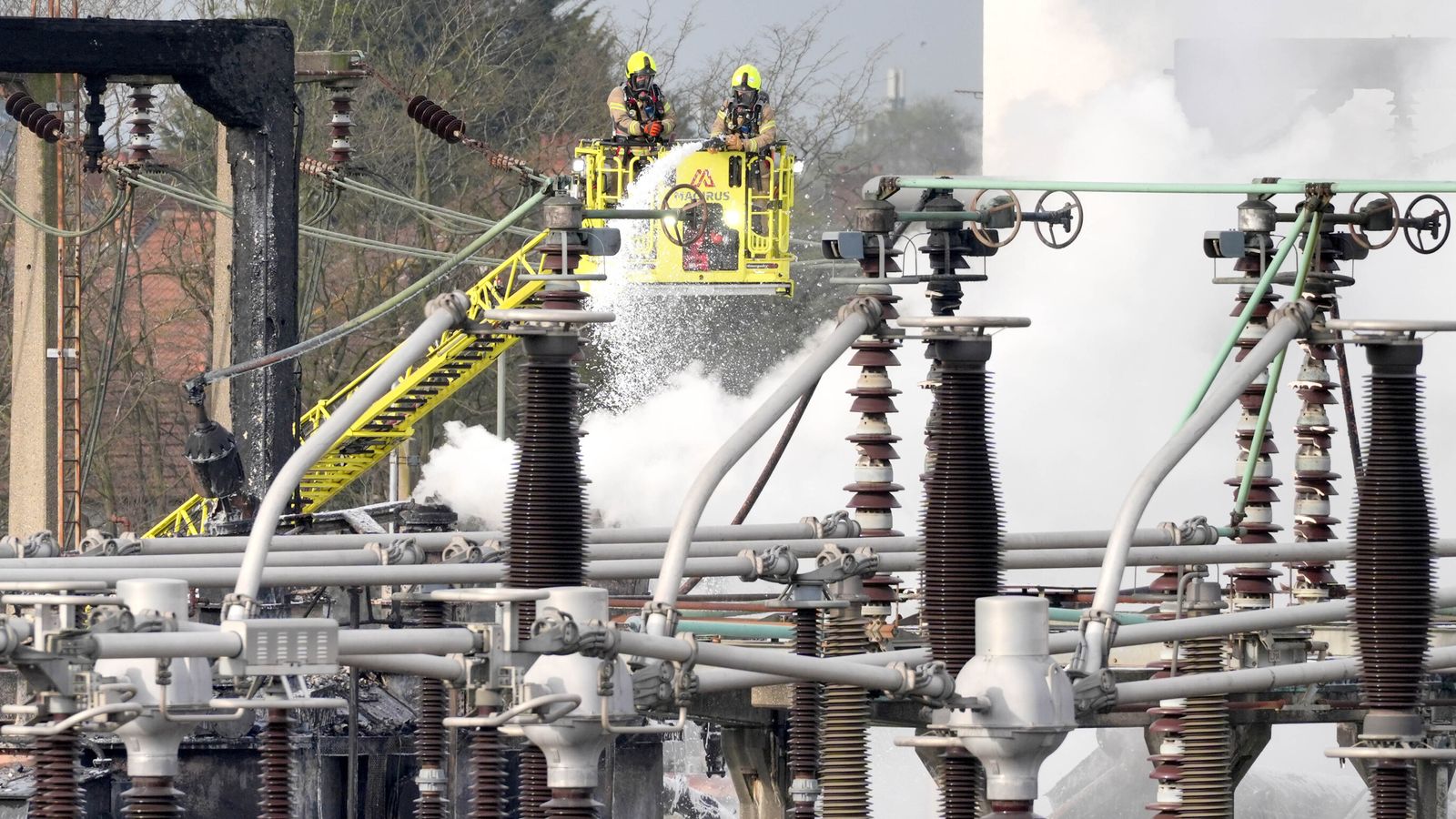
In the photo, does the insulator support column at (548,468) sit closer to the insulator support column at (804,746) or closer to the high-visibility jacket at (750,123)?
the insulator support column at (804,746)

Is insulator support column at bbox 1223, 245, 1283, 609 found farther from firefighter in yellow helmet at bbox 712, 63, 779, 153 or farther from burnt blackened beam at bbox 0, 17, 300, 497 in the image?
firefighter in yellow helmet at bbox 712, 63, 779, 153

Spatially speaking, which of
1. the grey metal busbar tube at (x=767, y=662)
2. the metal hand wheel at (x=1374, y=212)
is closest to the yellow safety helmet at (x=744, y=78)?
the metal hand wheel at (x=1374, y=212)

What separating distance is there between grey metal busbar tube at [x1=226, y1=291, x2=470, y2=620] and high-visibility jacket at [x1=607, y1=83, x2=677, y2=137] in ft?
66.2

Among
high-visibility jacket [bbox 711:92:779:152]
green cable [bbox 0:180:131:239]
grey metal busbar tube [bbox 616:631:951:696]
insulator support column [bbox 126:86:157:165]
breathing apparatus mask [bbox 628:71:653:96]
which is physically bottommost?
grey metal busbar tube [bbox 616:631:951:696]

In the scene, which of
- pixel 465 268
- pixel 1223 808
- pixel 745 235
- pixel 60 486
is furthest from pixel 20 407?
pixel 1223 808

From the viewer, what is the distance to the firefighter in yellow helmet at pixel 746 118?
3519cm

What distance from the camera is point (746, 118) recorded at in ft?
116

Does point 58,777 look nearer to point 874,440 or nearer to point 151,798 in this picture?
point 151,798

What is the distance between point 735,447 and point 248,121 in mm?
13199

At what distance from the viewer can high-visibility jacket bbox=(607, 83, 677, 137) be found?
35.5m

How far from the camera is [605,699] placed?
46.5ft

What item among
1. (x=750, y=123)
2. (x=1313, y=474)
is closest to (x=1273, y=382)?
(x=1313, y=474)

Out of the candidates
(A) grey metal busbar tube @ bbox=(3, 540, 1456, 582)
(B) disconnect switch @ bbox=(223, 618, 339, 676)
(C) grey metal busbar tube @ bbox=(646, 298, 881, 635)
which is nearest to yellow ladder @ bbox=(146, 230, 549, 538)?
(A) grey metal busbar tube @ bbox=(3, 540, 1456, 582)

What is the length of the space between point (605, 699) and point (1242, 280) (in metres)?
6.62
